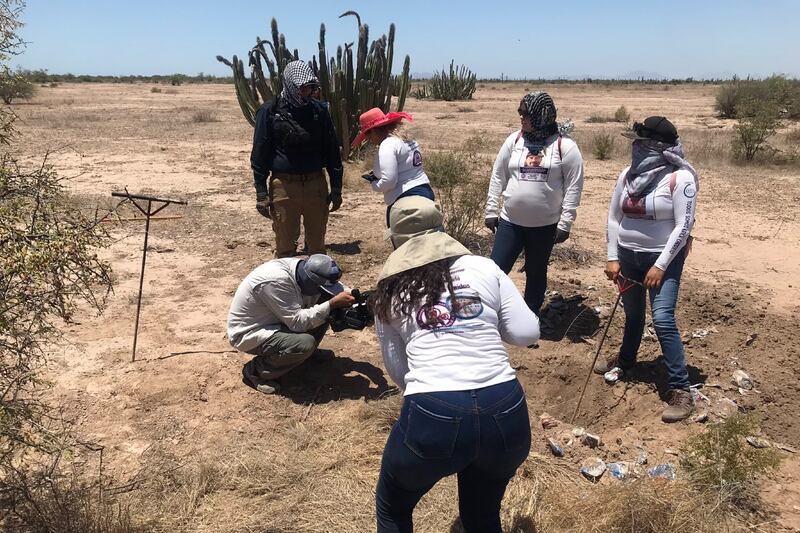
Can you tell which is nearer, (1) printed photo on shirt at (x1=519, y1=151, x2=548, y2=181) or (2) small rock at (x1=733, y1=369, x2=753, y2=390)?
(2) small rock at (x1=733, y1=369, x2=753, y2=390)

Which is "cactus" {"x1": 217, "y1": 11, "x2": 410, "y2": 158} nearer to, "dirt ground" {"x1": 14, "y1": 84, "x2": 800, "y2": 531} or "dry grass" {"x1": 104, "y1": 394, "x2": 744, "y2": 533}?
"dirt ground" {"x1": 14, "y1": 84, "x2": 800, "y2": 531}

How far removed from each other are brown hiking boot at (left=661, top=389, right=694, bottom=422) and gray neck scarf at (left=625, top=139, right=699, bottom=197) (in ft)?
3.77

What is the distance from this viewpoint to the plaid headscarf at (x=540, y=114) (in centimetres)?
383

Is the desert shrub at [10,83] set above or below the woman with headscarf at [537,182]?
above

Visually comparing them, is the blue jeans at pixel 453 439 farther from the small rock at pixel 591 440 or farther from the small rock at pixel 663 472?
the small rock at pixel 591 440

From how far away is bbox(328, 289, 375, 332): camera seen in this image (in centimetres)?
331

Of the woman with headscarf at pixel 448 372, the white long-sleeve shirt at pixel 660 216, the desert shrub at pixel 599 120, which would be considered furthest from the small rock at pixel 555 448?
the desert shrub at pixel 599 120

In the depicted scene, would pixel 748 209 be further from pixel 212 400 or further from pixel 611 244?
pixel 212 400

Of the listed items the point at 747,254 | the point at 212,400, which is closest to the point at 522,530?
the point at 212,400

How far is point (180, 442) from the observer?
3.25 meters

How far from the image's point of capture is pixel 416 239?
2100mm

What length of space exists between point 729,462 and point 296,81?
3796 mm

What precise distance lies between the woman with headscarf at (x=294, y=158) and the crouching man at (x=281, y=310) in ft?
4.67

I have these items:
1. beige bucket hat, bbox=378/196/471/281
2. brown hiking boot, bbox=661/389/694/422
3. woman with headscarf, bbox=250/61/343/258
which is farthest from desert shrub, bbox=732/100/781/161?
beige bucket hat, bbox=378/196/471/281
